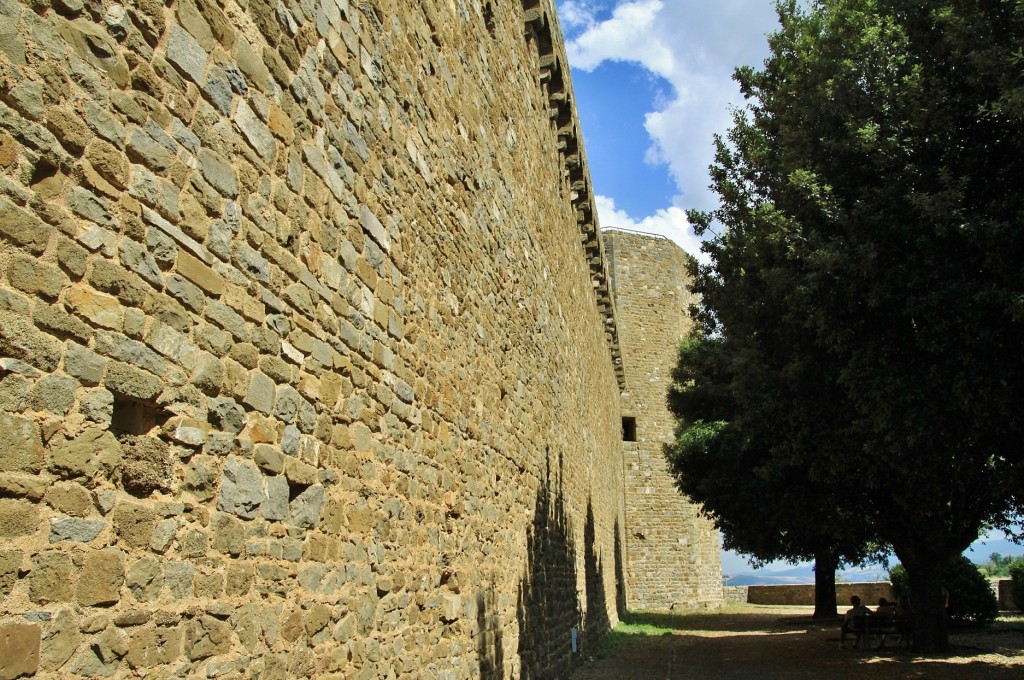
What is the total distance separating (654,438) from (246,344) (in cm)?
2741

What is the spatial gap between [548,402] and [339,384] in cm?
647

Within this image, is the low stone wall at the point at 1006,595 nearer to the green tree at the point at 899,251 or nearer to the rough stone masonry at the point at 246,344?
the green tree at the point at 899,251

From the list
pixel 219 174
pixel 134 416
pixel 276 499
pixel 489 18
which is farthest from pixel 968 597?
pixel 134 416

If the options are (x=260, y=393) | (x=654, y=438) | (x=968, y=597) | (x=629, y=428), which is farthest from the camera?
(x=629, y=428)

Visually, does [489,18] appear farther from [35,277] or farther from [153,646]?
[153,646]

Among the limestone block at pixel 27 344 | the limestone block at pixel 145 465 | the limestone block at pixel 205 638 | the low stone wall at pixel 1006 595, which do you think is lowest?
the low stone wall at pixel 1006 595

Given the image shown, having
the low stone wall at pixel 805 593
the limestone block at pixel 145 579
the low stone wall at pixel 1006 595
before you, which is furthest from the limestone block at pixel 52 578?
the low stone wall at pixel 805 593

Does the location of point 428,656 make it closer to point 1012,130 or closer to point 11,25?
point 11,25

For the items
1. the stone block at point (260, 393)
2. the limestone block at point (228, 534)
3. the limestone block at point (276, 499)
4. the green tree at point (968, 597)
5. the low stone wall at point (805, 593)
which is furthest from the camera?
the low stone wall at point (805, 593)

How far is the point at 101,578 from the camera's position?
251 cm

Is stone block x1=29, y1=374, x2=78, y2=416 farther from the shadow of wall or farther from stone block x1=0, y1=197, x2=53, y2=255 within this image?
the shadow of wall

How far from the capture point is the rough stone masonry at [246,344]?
2.37m

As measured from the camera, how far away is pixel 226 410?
316 cm

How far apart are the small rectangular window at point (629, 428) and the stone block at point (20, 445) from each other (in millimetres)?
A: 28219
